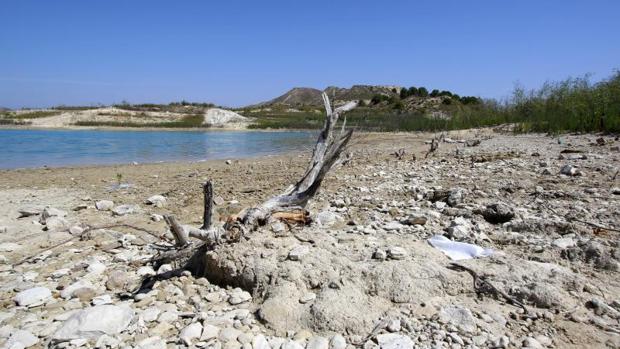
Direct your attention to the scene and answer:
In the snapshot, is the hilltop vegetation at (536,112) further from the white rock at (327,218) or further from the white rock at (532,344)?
the white rock at (532,344)

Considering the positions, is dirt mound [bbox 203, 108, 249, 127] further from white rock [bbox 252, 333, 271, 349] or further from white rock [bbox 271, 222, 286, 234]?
white rock [bbox 252, 333, 271, 349]

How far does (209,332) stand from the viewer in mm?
2053

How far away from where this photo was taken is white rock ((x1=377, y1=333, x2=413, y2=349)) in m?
1.89

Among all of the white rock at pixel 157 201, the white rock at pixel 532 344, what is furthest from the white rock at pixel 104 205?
the white rock at pixel 532 344

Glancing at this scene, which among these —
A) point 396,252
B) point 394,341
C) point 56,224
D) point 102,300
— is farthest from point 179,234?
point 56,224

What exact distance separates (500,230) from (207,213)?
2.62m

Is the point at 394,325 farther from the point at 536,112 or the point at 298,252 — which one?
the point at 536,112

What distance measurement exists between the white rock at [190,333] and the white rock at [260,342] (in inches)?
12.6

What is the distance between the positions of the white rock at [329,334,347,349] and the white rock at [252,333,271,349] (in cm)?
33

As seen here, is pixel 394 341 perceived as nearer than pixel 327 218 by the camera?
Yes

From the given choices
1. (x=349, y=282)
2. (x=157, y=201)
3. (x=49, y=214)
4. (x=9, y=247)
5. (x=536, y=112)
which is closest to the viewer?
(x=349, y=282)

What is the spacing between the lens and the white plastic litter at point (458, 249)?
2781 millimetres

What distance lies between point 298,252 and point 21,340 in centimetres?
167

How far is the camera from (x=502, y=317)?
2.06m
